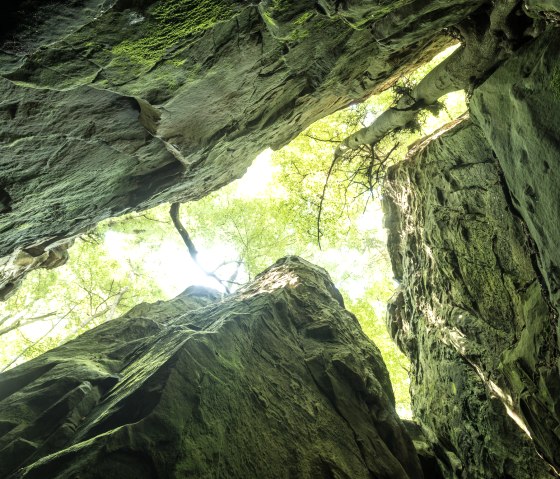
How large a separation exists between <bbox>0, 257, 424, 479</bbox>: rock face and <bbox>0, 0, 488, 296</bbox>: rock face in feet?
9.20

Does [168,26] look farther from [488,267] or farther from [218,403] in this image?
[488,267]

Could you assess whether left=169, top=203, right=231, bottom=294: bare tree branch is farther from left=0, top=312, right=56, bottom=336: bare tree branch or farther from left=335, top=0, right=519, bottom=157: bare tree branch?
left=0, top=312, right=56, bottom=336: bare tree branch

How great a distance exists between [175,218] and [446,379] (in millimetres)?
7956

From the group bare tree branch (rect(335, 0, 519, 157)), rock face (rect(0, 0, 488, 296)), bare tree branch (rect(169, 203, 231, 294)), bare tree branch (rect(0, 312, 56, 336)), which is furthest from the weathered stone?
bare tree branch (rect(0, 312, 56, 336))

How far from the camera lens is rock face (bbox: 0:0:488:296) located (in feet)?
9.55

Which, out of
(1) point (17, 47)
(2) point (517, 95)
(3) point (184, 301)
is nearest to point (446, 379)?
(2) point (517, 95)

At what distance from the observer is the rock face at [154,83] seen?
2.91 m

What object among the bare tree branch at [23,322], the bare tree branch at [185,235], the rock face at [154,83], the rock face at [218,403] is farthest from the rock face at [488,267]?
the bare tree branch at [23,322]

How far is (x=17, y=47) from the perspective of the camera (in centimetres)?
246

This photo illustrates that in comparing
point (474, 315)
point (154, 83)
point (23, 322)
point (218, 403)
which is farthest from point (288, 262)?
point (23, 322)

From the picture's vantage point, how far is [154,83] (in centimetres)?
401

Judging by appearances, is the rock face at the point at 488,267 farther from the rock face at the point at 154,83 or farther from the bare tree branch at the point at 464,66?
the rock face at the point at 154,83

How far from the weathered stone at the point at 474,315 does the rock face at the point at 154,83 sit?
113 inches

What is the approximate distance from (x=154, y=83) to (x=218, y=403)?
14.8 ft
